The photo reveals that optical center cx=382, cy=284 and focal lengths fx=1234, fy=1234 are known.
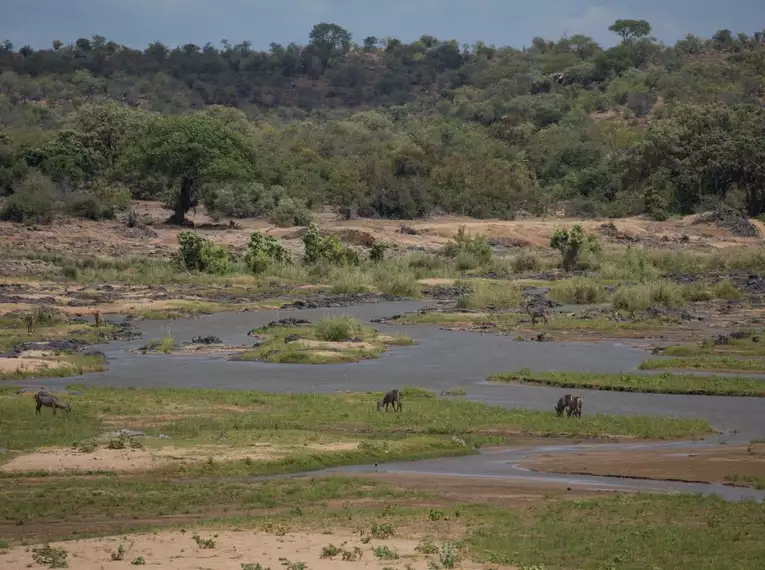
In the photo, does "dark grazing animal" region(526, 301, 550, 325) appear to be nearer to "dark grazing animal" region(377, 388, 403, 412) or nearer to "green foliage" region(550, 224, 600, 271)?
"green foliage" region(550, 224, 600, 271)

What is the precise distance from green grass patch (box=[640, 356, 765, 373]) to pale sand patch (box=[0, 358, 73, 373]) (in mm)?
17024

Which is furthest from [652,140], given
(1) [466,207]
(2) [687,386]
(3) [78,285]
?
(2) [687,386]

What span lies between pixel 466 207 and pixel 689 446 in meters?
68.4

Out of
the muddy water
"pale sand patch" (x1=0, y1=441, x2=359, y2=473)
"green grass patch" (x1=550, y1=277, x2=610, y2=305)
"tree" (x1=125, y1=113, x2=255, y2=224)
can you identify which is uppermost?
"tree" (x1=125, y1=113, x2=255, y2=224)

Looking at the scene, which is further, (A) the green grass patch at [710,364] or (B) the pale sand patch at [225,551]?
(A) the green grass patch at [710,364]

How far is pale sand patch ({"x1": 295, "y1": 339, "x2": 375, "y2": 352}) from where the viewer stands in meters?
40.1

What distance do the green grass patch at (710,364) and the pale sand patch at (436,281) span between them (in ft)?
87.7

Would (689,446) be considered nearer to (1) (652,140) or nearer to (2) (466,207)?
(2) (466,207)

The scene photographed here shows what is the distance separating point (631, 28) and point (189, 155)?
128 m

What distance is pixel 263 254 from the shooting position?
211ft

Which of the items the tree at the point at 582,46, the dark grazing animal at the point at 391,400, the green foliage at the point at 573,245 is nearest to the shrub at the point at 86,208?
the green foliage at the point at 573,245

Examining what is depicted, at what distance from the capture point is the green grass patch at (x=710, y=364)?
3562 centimetres

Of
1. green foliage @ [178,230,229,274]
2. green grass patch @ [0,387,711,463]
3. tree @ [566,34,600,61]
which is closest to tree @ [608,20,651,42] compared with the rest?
tree @ [566,34,600,61]

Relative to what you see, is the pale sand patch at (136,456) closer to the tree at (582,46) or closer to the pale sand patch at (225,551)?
→ the pale sand patch at (225,551)
